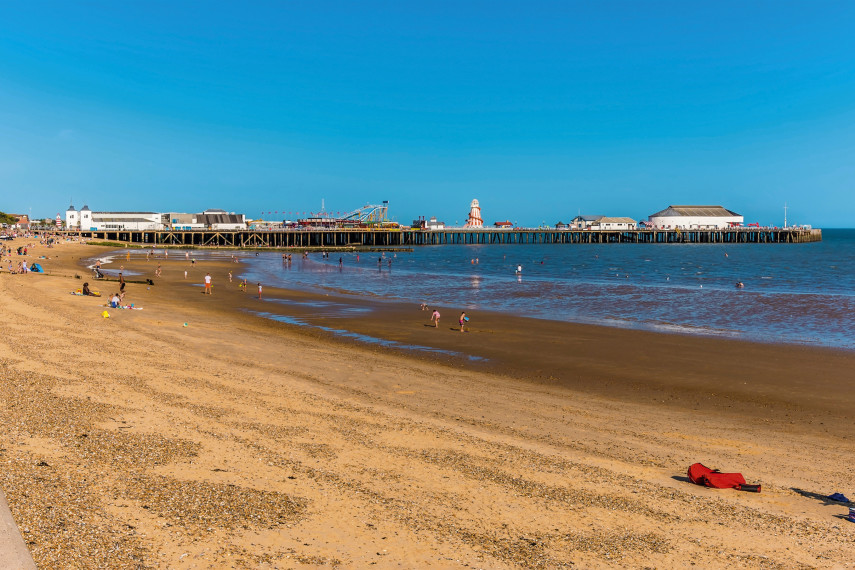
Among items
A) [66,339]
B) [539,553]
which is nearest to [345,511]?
[539,553]

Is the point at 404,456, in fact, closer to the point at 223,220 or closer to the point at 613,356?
the point at 613,356

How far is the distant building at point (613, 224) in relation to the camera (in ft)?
569

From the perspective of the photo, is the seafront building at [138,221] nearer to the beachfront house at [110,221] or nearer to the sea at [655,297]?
the beachfront house at [110,221]

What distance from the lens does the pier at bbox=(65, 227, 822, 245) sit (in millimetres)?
121188

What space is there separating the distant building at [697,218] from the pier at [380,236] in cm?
289

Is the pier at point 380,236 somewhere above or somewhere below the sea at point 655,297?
above

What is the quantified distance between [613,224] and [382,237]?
7491 cm

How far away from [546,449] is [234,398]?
6036mm

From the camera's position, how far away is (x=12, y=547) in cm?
517

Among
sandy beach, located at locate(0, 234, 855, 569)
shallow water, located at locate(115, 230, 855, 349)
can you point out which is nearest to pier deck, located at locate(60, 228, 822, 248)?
shallow water, located at locate(115, 230, 855, 349)

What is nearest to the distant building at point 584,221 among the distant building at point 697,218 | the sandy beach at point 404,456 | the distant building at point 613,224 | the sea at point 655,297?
the distant building at point 613,224

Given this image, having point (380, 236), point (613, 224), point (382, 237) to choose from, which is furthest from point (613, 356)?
point (613, 224)

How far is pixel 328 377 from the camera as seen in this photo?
546 inches

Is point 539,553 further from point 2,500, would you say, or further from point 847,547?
point 2,500
